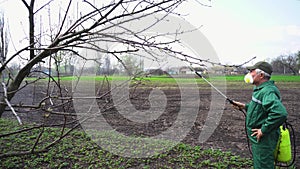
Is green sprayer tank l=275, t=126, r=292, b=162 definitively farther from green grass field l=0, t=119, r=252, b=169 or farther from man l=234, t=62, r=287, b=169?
green grass field l=0, t=119, r=252, b=169

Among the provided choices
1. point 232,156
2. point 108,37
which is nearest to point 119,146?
point 232,156

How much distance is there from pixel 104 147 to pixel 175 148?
1328 mm

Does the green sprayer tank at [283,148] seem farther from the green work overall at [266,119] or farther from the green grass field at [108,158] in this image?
the green grass field at [108,158]

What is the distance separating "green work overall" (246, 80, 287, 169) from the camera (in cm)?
207

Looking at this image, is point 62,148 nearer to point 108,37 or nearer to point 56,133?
point 56,133

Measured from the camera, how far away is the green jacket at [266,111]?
80.9 inches

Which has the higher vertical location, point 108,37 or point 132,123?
point 108,37

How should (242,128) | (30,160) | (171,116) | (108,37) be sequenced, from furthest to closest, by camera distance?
1. (171,116)
2. (242,128)
3. (30,160)
4. (108,37)

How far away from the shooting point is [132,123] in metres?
6.52

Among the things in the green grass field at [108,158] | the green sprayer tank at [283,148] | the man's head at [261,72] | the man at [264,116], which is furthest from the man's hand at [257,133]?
the green grass field at [108,158]

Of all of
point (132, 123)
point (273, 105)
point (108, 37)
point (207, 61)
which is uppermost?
point (108, 37)

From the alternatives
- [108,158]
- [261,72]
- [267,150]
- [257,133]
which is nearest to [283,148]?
[267,150]

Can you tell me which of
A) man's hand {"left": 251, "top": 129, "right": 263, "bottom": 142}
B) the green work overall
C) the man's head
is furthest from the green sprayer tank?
the man's head

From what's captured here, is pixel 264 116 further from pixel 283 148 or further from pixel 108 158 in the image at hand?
pixel 108 158
